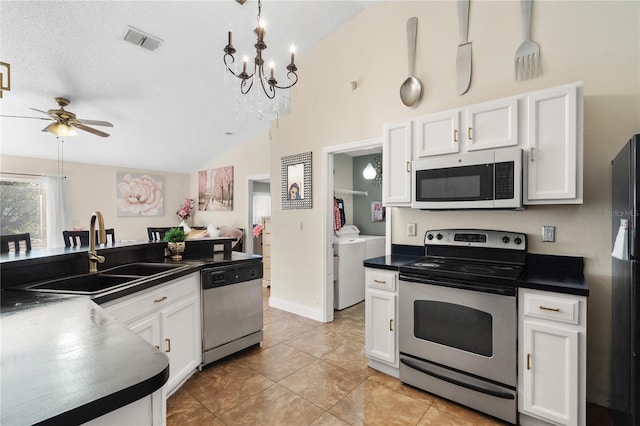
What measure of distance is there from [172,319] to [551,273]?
2.65 meters

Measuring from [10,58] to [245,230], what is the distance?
13.5 ft

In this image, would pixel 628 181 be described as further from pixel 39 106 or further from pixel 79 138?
pixel 79 138

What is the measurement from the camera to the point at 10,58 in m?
3.04

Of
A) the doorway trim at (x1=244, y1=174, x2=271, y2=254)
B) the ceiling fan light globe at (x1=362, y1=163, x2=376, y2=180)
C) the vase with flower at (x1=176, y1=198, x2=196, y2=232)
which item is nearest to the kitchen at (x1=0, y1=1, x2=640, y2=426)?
the ceiling fan light globe at (x1=362, y1=163, x2=376, y2=180)

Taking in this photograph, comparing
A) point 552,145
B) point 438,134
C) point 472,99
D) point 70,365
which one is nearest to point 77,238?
point 70,365

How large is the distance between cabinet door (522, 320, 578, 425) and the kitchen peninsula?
78.1 inches

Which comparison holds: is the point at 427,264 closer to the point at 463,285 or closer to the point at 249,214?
the point at 463,285

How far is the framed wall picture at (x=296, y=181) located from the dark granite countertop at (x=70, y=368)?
2.87m

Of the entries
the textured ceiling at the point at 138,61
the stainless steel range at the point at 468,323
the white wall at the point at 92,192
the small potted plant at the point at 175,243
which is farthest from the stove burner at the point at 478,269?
the white wall at the point at 92,192

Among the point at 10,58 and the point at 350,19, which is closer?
the point at 10,58

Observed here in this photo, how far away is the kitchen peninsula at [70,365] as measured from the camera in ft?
1.99

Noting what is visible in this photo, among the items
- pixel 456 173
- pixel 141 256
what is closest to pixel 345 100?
pixel 456 173

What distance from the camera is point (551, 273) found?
6.84 feet

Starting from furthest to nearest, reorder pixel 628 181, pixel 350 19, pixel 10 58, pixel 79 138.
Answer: pixel 79 138 < pixel 350 19 < pixel 10 58 < pixel 628 181
